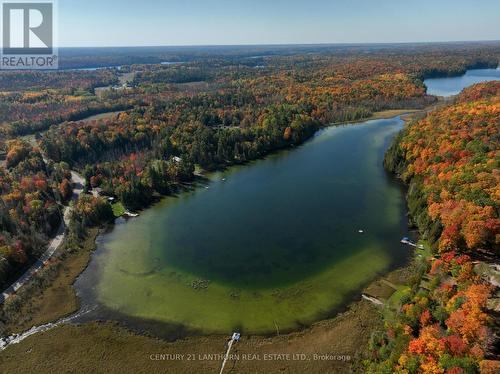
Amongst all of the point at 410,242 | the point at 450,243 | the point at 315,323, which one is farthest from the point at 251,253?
the point at 450,243

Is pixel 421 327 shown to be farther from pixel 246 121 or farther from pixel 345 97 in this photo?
pixel 345 97

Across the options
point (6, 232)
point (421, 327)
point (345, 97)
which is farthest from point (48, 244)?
point (345, 97)

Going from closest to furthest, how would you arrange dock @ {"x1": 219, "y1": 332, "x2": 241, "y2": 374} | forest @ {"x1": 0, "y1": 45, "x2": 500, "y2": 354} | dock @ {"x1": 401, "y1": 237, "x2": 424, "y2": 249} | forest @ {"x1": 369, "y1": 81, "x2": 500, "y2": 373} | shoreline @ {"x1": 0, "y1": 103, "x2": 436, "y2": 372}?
forest @ {"x1": 369, "y1": 81, "x2": 500, "y2": 373} < dock @ {"x1": 219, "y1": 332, "x2": 241, "y2": 374} < shoreline @ {"x1": 0, "y1": 103, "x2": 436, "y2": 372} < forest @ {"x1": 0, "y1": 45, "x2": 500, "y2": 354} < dock @ {"x1": 401, "y1": 237, "x2": 424, "y2": 249}

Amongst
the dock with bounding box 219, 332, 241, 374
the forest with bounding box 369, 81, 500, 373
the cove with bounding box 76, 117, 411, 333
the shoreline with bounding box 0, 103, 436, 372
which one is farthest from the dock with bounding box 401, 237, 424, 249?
the dock with bounding box 219, 332, 241, 374

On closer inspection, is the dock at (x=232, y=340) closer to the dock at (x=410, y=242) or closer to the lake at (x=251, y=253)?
the lake at (x=251, y=253)

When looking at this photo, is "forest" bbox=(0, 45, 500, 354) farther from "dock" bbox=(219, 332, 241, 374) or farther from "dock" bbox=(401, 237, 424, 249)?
"dock" bbox=(219, 332, 241, 374)

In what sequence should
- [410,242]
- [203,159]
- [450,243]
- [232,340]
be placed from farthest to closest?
[203,159]
[410,242]
[450,243]
[232,340]

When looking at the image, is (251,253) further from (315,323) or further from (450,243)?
(450,243)

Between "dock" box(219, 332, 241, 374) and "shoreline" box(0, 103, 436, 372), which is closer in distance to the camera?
"dock" box(219, 332, 241, 374)
